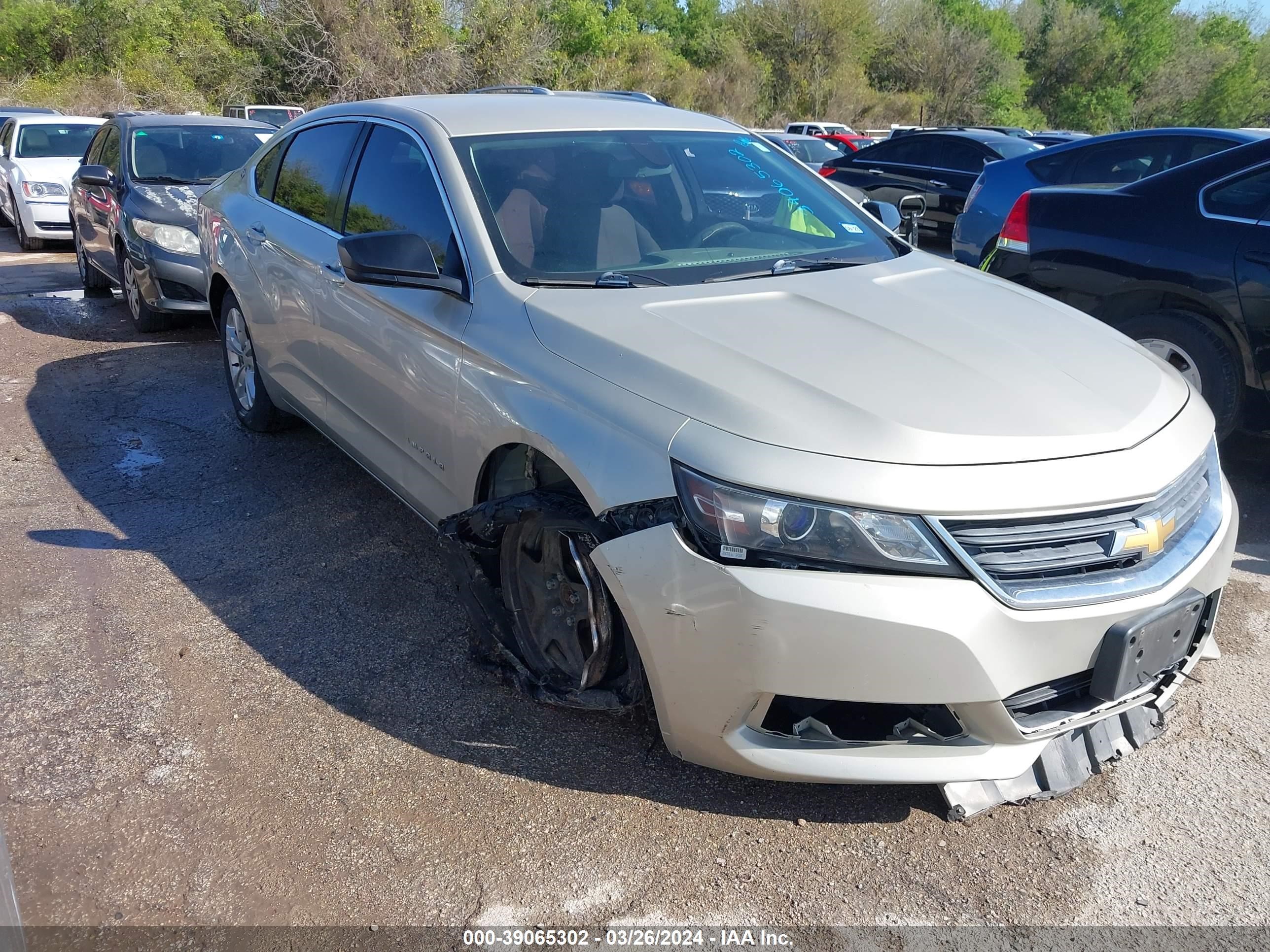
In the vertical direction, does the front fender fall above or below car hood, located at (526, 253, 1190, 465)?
below

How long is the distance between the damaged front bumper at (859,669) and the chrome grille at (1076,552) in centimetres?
4

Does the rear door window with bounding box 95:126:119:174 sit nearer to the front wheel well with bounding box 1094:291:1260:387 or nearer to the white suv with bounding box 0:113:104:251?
the white suv with bounding box 0:113:104:251

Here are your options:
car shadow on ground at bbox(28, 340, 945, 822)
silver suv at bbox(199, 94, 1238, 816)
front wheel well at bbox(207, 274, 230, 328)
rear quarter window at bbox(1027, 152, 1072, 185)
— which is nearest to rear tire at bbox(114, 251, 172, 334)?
car shadow on ground at bbox(28, 340, 945, 822)

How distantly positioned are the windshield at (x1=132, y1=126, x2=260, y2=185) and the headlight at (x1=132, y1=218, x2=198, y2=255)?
2.33 feet

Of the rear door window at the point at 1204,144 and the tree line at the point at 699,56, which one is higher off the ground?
the rear door window at the point at 1204,144

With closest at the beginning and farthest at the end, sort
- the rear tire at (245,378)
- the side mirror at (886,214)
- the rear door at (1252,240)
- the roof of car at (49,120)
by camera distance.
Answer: the side mirror at (886,214) → the rear door at (1252,240) → the rear tire at (245,378) → the roof of car at (49,120)

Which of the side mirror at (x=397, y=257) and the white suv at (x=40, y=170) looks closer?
the side mirror at (x=397, y=257)

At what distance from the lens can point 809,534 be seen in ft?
7.62

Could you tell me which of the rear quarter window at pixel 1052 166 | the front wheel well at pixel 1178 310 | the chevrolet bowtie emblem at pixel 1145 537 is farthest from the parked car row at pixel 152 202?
the chevrolet bowtie emblem at pixel 1145 537

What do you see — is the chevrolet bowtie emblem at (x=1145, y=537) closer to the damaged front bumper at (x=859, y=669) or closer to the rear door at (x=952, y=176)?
the damaged front bumper at (x=859, y=669)

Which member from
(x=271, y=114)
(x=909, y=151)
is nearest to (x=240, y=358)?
(x=909, y=151)

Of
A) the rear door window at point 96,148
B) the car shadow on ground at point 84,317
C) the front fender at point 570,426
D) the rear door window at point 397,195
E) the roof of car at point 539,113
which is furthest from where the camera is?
the rear door window at point 96,148

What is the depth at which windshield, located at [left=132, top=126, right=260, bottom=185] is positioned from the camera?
8.34 meters

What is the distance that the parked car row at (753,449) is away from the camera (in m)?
2.32
